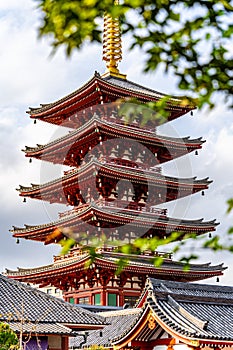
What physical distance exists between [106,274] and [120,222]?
2.91 metres

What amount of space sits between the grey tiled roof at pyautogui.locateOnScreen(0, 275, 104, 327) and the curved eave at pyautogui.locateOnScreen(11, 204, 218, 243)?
1176cm

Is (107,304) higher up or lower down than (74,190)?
lower down

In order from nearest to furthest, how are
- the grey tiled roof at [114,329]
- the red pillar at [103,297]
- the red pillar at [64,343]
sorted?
the red pillar at [64,343], the grey tiled roof at [114,329], the red pillar at [103,297]

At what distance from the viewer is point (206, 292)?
23719 millimetres

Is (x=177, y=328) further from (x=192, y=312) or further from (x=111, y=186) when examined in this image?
(x=111, y=186)

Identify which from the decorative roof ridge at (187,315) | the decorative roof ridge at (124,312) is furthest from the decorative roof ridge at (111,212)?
the decorative roof ridge at (187,315)

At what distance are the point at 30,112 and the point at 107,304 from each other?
13622 millimetres

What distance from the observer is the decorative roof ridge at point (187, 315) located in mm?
17633

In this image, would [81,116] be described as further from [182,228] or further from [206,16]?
[206,16]

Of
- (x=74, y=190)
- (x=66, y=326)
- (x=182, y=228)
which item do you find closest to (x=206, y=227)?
(x=182, y=228)

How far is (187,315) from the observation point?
60.3ft

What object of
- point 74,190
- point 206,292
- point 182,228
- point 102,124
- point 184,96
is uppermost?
point 102,124

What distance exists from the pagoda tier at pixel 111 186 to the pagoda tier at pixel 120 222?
2.87ft

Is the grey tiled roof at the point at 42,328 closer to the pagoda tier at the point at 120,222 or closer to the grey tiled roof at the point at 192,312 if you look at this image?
the grey tiled roof at the point at 192,312
